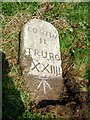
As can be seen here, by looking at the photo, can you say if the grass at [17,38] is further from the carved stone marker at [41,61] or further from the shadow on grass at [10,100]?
the carved stone marker at [41,61]

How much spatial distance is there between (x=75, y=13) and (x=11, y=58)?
1.62 metres

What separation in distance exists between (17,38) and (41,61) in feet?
1.99

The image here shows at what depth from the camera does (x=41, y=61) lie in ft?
15.6

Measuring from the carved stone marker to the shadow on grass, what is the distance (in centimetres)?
20

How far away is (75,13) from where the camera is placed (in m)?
5.96

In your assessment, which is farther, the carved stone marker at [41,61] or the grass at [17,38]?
the carved stone marker at [41,61]

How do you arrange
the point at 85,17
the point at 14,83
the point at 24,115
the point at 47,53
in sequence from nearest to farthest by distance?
1. the point at 24,115
2. the point at 14,83
3. the point at 47,53
4. the point at 85,17

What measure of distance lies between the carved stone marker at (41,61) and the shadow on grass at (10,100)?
0.20 metres

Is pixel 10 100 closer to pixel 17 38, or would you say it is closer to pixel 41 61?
pixel 41 61

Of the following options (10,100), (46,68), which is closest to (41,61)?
(46,68)

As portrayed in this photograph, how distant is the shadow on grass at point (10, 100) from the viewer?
13.7ft

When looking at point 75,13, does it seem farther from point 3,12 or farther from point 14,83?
point 14,83

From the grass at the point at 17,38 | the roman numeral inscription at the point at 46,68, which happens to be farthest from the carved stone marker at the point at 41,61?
the grass at the point at 17,38

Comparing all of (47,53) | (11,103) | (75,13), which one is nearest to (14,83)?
(11,103)
